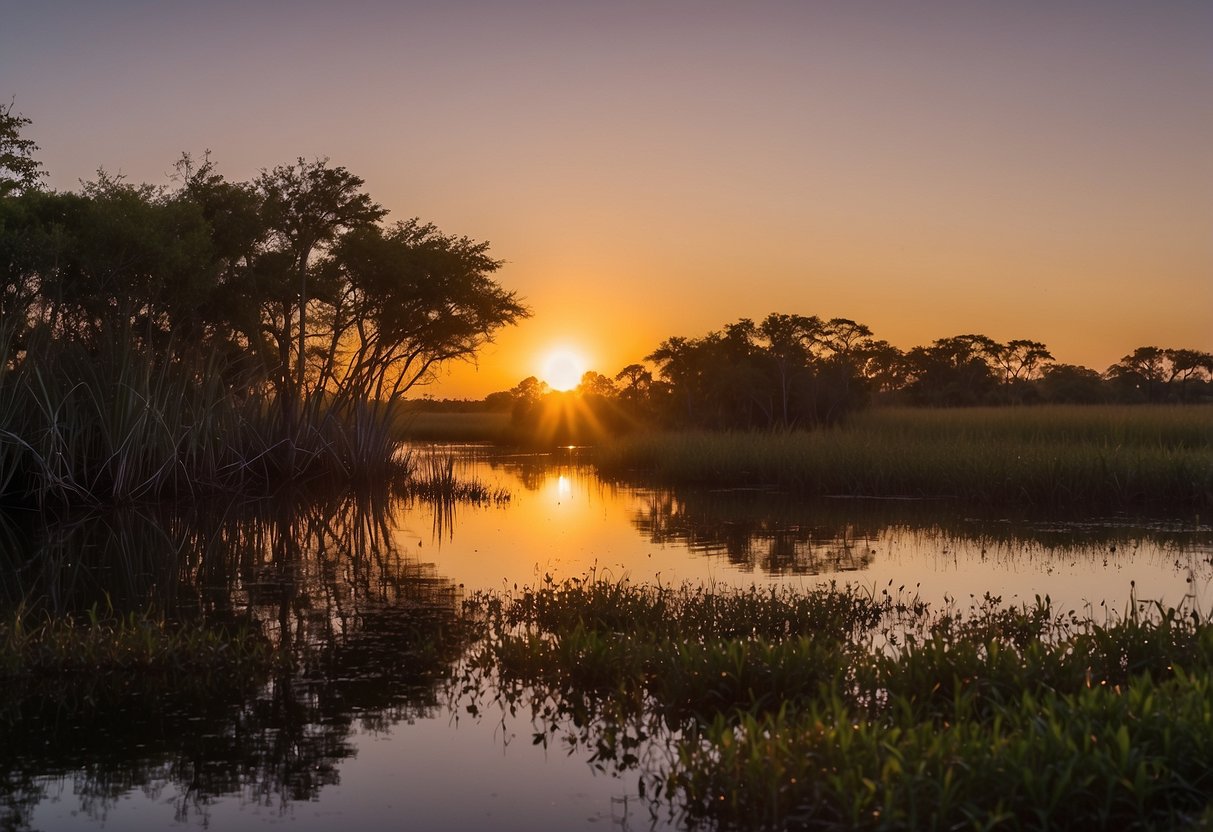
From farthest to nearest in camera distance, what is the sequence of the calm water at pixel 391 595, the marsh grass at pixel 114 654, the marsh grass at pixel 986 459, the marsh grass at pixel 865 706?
the marsh grass at pixel 986 459 → the marsh grass at pixel 114 654 → the calm water at pixel 391 595 → the marsh grass at pixel 865 706

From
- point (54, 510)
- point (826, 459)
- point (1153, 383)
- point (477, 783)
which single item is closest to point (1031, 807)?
point (477, 783)

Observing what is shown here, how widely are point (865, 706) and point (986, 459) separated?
1725 centimetres

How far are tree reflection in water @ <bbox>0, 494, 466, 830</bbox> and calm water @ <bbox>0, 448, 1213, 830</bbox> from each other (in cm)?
2

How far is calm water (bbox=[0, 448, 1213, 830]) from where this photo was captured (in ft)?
18.8

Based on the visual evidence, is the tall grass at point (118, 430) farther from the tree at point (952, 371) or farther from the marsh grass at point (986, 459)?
the tree at point (952, 371)

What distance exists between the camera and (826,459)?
2564 centimetres

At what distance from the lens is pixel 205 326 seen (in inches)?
1156

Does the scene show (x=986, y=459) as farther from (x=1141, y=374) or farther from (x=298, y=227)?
(x=1141, y=374)

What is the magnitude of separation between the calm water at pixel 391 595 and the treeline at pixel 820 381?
24172mm

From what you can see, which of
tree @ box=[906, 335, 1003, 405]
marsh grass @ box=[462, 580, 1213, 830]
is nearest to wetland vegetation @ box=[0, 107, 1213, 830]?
marsh grass @ box=[462, 580, 1213, 830]

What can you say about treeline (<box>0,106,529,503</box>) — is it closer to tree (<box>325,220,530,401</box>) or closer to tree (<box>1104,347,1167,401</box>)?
tree (<box>325,220,530,401</box>)

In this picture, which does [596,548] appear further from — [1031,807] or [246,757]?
[1031,807]

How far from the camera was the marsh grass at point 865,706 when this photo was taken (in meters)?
4.88

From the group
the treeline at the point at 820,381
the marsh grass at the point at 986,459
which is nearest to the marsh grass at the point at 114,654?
the marsh grass at the point at 986,459
